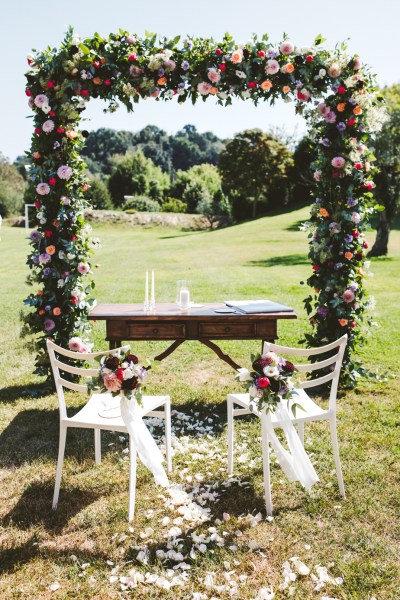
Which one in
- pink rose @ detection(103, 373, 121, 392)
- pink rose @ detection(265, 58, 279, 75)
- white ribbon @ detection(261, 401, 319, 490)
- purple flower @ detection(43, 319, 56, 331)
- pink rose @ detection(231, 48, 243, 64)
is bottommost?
white ribbon @ detection(261, 401, 319, 490)

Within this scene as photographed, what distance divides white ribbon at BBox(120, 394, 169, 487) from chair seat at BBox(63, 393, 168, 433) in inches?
2.8

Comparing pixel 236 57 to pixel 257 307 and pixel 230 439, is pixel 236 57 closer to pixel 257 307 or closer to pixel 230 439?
pixel 257 307

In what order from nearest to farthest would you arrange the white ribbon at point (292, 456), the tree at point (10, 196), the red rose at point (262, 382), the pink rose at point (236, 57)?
the red rose at point (262, 382)
the white ribbon at point (292, 456)
the pink rose at point (236, 57)
the tree at point (10, 196)

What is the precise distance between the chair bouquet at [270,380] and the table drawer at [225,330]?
5.84 ft

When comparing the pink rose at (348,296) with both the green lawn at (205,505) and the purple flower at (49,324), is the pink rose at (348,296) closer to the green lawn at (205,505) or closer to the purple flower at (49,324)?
the green lawn at (205,505)

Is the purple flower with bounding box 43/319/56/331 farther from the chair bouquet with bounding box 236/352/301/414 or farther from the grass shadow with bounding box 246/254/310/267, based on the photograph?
the grass shadow with bounding box 246/254/310/267

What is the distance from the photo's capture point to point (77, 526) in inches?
138

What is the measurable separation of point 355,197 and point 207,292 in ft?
23.1

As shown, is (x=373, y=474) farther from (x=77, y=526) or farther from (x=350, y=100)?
(x=350, y=100)

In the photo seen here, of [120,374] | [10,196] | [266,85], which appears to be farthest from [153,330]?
[10,196]

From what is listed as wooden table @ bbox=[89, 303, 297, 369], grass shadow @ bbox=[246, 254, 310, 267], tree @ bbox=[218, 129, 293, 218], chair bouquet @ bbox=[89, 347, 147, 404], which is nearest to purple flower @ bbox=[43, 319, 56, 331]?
wooden table @ bbox=[89, 303, 297, 369]

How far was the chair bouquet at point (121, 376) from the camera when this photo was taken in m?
3.46

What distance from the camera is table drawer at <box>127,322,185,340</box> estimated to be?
5312 millimetres

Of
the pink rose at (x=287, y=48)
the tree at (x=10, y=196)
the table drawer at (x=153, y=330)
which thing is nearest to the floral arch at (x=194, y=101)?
the pink rose at (x=287, y=48)
